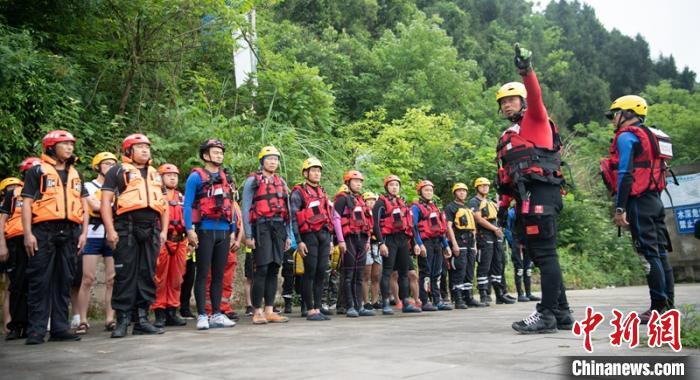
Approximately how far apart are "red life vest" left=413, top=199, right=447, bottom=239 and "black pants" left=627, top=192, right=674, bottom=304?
13.9ft

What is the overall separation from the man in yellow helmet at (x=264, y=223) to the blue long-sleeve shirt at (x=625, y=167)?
394 centimetres

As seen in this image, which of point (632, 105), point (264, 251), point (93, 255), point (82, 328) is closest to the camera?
point (632, 105)

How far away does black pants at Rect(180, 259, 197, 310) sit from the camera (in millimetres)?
9562

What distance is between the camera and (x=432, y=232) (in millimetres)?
10367

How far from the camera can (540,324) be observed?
5.80m

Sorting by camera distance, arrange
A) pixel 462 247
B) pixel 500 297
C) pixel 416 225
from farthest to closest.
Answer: pixel 500 297, pixel 462 247, pixel 416 225

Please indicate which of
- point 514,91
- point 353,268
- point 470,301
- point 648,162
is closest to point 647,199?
point 648,162

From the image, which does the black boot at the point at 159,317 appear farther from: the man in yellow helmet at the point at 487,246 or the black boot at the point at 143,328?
the man in yellow helmet at the point at 487,246

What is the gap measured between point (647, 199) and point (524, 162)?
1395mm

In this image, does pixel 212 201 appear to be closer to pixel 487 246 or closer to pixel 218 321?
pixel 218 321

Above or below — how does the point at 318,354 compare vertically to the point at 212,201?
below

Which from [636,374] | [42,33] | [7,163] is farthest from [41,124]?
[636,374]

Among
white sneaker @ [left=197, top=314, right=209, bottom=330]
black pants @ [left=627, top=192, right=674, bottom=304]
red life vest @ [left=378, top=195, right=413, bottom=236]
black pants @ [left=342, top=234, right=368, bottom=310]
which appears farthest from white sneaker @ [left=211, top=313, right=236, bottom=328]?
black pants @ [left=627, top=192, right=674, bottom=304]

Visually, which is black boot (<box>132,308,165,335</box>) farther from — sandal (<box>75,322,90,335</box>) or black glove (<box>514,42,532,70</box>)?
black glove (<box>514,42,532,70</box>)
